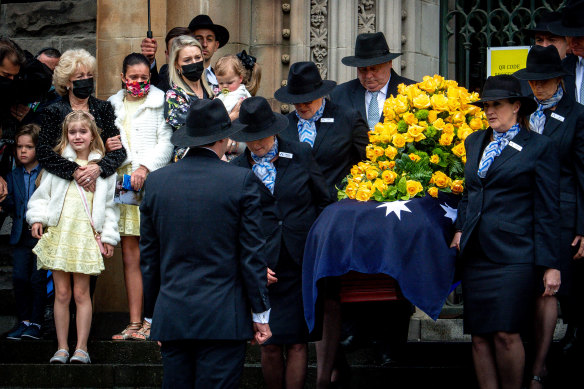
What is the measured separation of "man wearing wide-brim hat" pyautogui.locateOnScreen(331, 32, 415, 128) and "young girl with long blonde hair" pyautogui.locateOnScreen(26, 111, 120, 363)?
2021 millimetres

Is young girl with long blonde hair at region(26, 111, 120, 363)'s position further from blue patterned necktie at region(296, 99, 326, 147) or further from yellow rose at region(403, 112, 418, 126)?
yellow rose at region(403, 112, 418, 126)

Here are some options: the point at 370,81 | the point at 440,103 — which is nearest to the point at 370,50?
the point at 370,81

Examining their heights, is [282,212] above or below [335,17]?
below

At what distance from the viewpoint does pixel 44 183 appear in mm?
8414

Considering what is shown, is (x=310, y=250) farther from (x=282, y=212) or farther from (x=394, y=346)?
(x=394, y=346)

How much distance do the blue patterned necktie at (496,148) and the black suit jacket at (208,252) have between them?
166 centimetres

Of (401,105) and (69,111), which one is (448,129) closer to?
(401,105)

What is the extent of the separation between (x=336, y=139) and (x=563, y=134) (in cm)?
158

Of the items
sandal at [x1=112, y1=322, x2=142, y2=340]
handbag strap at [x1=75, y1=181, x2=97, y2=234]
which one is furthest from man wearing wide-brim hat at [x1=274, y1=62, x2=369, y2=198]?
sandal at [x1=112, y1=322, x2=142, y2=340]

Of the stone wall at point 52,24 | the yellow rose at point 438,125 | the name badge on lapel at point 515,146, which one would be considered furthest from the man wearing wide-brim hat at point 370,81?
the stone wall at point 52,24

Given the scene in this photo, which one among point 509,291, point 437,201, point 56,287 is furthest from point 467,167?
point 56,287

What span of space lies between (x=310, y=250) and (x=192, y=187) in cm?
138

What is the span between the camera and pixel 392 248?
670 cm

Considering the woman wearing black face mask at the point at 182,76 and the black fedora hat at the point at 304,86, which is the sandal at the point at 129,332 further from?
the black fedora hat at the point at 304,86
